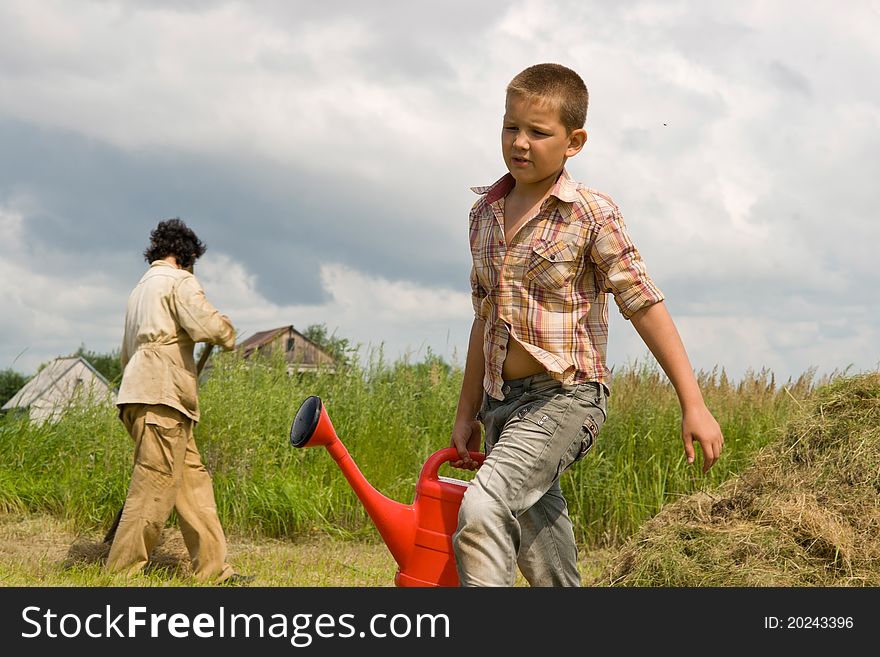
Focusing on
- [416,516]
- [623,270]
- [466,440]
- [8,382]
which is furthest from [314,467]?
[8,382]

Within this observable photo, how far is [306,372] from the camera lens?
351 inches

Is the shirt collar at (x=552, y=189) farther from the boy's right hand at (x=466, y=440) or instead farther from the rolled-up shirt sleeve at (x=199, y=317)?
the rolled-up shirt sleeve at (x=199, y=317)

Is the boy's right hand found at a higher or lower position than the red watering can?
higher

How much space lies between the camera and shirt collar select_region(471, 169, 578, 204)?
280 centimetres

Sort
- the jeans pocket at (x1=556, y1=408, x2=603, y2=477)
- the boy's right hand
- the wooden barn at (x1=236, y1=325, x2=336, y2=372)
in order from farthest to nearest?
1. the wooden barn at (x1=236, y1=325, x2=336, y2=372)
2. the boy's right hand
3. the jeans pocket at (x1=556, y1=408, x2=603, y2=477)

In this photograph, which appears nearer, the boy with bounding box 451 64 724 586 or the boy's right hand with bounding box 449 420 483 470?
the boy with bounding box 451 64 724 586

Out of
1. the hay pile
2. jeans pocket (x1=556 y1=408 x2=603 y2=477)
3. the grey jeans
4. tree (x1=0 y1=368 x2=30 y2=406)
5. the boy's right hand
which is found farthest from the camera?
tree (x1=0 y1=368 x2=30 y2=406)

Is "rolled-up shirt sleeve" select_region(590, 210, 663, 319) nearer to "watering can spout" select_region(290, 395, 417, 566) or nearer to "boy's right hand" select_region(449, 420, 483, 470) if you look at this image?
"boy's right hand" select_region(449, 420, 483, 470)

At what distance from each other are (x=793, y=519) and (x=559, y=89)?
7.61ft

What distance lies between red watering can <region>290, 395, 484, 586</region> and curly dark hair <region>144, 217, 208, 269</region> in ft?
9.68

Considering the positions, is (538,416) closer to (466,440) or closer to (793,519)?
(466,440)

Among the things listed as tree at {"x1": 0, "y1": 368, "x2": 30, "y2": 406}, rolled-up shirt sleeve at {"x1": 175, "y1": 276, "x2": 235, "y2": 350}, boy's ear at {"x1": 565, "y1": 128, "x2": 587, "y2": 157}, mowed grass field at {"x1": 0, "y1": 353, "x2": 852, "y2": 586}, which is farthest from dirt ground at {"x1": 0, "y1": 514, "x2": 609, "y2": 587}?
tree at {"x1": 0, "y1": 368, "x2": 30, "y2": 406}
